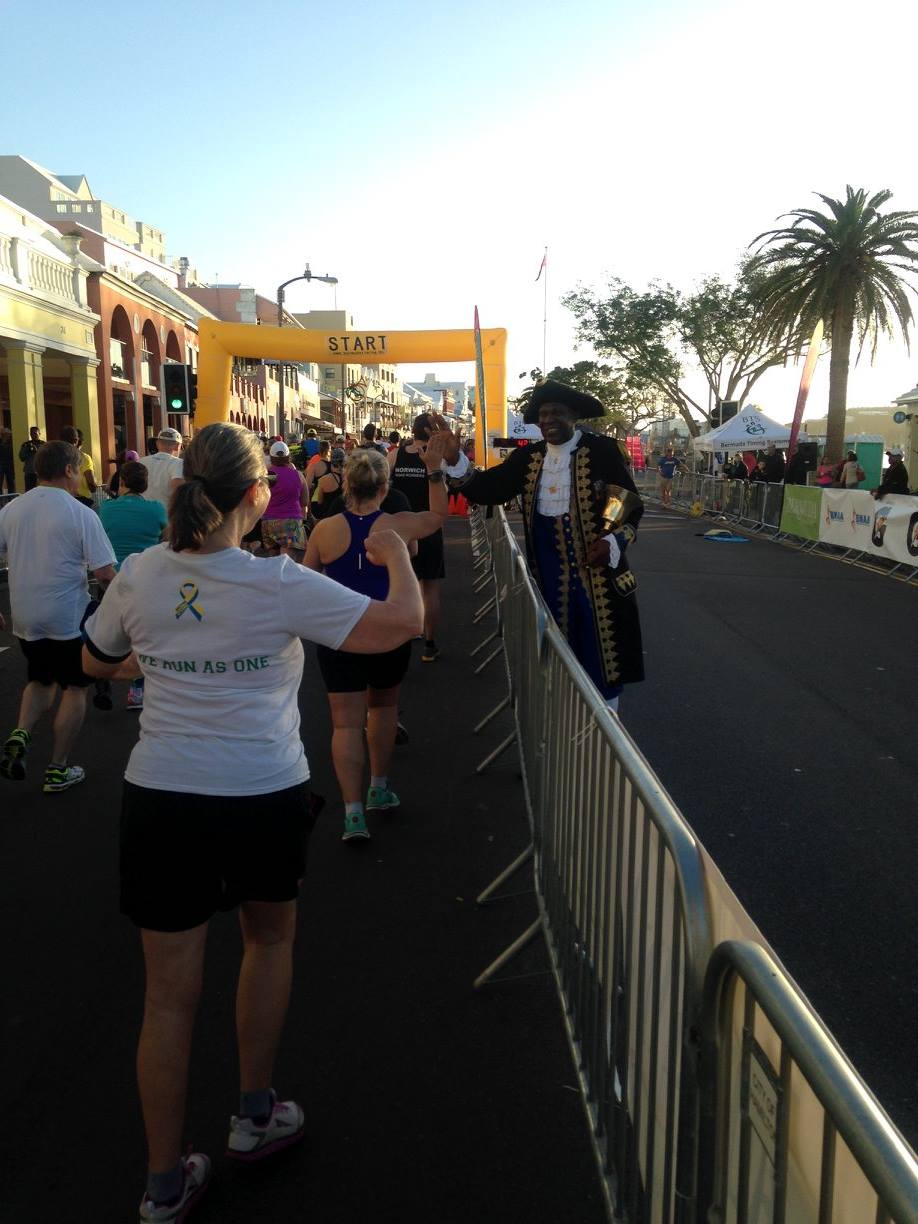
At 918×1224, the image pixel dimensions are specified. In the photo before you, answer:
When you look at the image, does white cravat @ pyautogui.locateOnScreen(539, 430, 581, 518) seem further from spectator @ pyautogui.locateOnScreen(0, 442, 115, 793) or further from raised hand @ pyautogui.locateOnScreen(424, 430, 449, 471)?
spectator @ pyautogui.locateOnScreen(0, 442, 115, 793)

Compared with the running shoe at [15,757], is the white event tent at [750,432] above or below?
above

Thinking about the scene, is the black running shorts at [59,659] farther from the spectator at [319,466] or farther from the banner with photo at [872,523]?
the banner with photo at [872,523]

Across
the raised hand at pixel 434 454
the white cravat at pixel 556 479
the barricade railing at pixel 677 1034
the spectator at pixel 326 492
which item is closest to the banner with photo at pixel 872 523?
the spectator at pixel 326 492

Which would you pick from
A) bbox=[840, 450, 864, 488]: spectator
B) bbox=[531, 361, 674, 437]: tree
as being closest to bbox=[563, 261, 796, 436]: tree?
bbox=[531, 361, 674, 437]: tree

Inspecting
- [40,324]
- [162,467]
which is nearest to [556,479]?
[162,467]

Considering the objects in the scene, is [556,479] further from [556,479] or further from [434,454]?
[434,454]

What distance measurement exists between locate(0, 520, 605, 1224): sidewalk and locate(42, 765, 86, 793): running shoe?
0.24 meters

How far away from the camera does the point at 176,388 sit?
1605 cm

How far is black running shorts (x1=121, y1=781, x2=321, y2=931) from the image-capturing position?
97.3 inches

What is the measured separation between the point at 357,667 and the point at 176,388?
40.8 ft

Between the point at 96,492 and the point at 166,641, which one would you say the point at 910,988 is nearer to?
the point at 166,641

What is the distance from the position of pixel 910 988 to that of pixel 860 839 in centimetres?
140

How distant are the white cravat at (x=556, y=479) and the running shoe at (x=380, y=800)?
1654 millimetres

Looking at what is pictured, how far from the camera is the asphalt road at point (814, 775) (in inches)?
142
